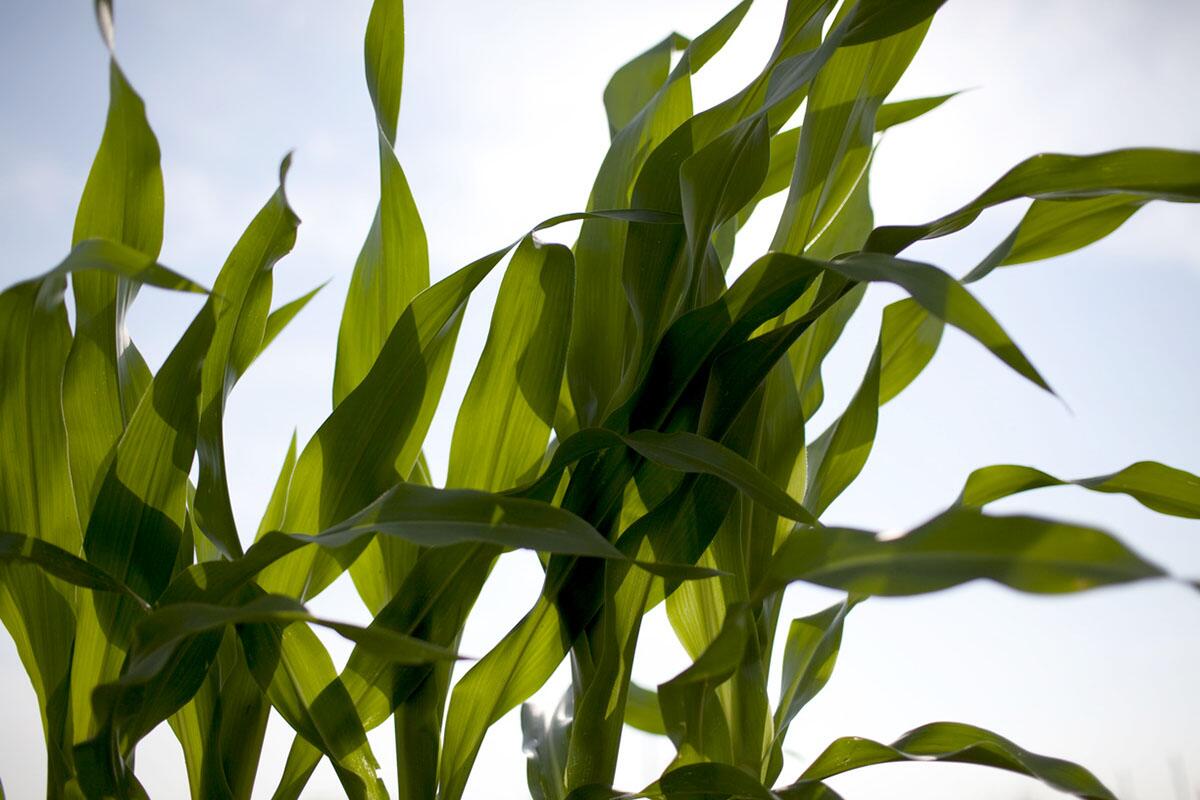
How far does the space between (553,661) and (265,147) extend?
0.92 metres

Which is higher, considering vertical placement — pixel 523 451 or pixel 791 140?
pixel 791 140

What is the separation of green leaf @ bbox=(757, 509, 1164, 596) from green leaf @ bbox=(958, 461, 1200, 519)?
181 millimetres

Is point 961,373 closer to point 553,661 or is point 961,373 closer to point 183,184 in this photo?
point 553,661

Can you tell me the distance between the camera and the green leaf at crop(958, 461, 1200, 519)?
0.45 m

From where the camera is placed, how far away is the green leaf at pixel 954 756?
0.37m

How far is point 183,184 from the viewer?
3.69ft

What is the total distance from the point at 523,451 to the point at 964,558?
0.91 feet

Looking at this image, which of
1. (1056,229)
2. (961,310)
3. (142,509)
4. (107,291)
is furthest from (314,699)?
(1056,229)

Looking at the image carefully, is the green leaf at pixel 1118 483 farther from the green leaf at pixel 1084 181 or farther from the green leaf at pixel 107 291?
the green leaf at pixel 107 291

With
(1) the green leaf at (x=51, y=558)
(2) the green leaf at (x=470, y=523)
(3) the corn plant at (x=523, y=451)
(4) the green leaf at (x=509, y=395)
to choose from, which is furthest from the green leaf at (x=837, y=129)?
(1) the green leaf at (x=51, y=558)

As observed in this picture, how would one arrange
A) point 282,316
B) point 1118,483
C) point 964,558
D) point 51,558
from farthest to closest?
point 282,316
point 1118,483
point 51,558
point 964,558

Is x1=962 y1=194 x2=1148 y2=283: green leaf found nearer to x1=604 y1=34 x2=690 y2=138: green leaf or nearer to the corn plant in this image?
the corn plant

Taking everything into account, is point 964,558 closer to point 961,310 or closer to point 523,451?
point 961,310

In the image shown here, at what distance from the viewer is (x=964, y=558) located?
252mm
